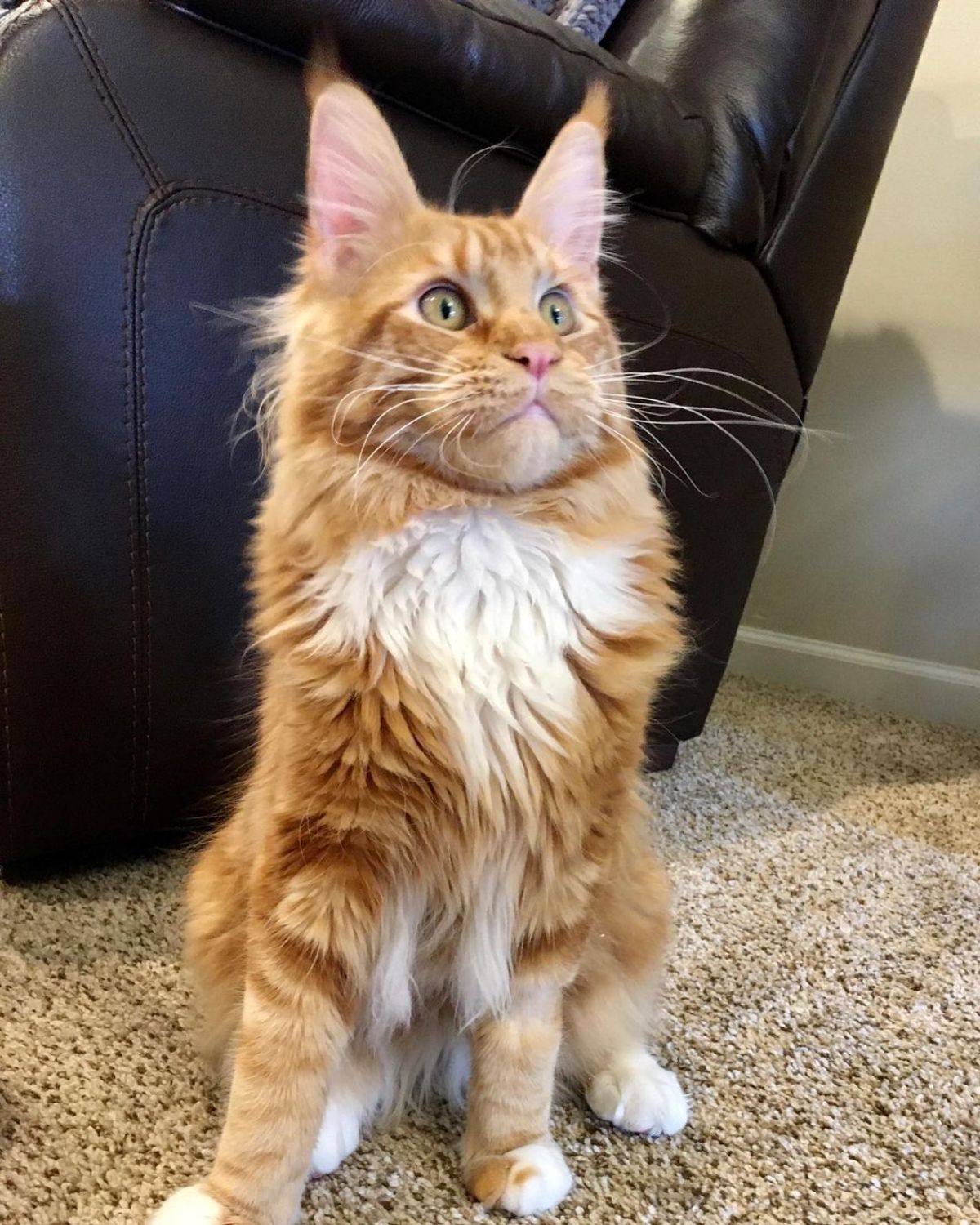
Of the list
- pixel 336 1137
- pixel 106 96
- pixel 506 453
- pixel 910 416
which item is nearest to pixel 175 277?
pixel 106 96

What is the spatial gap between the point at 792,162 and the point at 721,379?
1.20ft

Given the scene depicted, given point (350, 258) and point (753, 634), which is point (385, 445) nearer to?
point (350, 258)

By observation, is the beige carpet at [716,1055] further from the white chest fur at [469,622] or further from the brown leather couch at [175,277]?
the white chest fur at [469,622]

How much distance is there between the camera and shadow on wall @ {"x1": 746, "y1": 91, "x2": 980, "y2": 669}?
2061 mm

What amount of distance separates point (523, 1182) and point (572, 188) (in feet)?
2.98

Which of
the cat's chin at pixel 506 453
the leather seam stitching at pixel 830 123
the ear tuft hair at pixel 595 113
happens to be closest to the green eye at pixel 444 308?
the cat's chin at pixel 506 453

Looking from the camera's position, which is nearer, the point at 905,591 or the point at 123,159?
the point at 123,159

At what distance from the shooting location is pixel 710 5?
1.53 m

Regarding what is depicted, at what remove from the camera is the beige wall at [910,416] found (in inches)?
80.5

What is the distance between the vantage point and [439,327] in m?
0.78

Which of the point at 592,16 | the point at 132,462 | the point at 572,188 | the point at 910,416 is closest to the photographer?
the point at 572,188

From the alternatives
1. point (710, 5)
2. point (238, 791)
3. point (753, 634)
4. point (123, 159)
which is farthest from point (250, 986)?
point (753, 634)

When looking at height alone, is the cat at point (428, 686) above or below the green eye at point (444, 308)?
below

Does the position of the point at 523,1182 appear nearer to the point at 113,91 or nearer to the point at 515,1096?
the point at 515,1096
